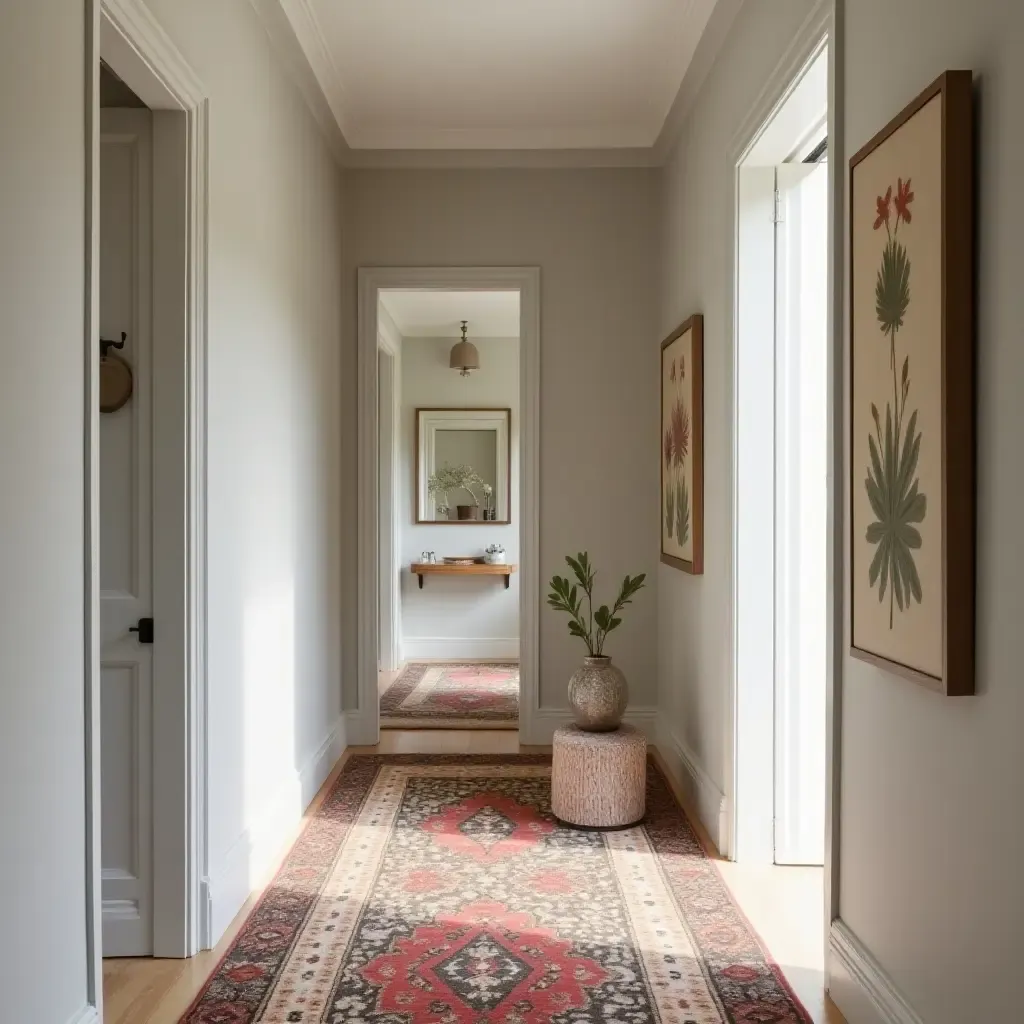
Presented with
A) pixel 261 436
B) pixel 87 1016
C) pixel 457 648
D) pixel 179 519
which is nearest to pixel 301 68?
pixel 261 436

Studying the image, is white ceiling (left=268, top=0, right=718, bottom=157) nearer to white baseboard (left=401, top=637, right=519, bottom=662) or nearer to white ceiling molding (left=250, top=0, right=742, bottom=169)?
white ceiling molding (left=250, top=0, right=742, bottom=169)

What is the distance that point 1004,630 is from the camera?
5.36ft

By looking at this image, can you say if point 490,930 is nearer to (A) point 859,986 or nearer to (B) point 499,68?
(A) point 859,986

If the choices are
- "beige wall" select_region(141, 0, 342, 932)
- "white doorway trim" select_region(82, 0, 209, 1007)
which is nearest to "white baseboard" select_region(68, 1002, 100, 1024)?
"white doorway trim" select_region(82, 0, 209, 1007)

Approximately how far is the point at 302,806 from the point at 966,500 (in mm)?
2965

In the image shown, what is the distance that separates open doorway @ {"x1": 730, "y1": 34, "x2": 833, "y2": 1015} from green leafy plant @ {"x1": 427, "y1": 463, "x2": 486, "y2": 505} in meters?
4.76

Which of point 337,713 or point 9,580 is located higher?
point 9,580

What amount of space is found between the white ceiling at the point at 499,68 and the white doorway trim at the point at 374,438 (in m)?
0.60

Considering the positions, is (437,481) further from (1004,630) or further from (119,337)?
(1004,630)

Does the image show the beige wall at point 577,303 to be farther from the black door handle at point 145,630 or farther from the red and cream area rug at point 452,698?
the black door handle at point 145,630

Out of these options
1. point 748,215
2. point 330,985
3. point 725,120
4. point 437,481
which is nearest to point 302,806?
point 330,985

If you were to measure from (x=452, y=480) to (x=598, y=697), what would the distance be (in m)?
4.32

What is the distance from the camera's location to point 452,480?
26.5 feet

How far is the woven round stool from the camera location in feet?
12.4
